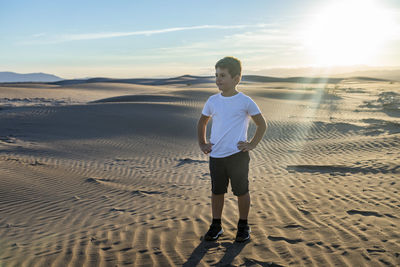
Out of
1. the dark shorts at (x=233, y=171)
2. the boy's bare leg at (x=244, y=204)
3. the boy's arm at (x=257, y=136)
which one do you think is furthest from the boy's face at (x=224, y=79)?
the boy's bare leg at (x=244, y=204)

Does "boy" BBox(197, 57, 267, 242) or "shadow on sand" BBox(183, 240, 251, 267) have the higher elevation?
"boy" BBox(197, 57, 267, 242)

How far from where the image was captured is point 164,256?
3533 millimetres

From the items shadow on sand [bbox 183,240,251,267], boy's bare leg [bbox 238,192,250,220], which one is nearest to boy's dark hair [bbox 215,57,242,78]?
boy's bare leg [bbox 238,192,250,220]

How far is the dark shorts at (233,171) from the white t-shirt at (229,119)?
0.06 metres

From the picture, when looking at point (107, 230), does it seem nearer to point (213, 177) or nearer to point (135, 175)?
point (213, 177)

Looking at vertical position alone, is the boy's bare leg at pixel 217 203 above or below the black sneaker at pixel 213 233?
above

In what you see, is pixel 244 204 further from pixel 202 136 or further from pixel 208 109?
pixel 208 109

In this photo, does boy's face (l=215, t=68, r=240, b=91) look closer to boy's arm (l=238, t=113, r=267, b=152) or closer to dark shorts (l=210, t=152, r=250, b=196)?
boy's arm (l=238, t=113, r=267, b=152)

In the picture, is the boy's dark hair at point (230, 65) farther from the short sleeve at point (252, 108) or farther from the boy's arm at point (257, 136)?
the boy's arm at point (257, 136)

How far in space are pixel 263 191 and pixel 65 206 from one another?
334cm

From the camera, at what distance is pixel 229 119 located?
348cm

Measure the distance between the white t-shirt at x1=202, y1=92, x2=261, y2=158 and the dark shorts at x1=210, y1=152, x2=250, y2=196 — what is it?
0.21 ft

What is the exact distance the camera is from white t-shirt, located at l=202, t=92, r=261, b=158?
3.46 metres

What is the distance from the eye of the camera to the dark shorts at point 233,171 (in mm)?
3516
